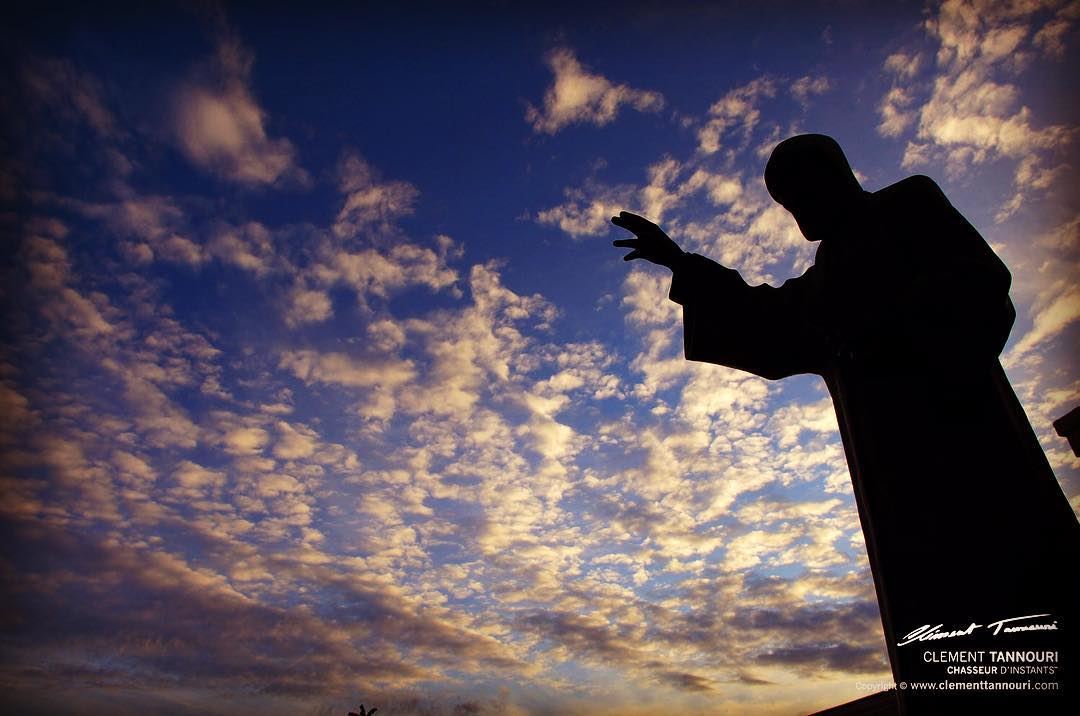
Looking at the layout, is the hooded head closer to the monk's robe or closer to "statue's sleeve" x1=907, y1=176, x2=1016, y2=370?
the monk's robe

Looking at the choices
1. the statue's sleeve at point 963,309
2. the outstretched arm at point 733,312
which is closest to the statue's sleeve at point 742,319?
the outstretched arm at point 733,312

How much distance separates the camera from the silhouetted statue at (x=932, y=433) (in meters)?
1.97

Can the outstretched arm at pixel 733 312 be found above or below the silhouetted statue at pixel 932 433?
above

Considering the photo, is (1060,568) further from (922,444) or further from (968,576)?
(922,444)

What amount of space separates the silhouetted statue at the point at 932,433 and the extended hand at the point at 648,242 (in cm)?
65

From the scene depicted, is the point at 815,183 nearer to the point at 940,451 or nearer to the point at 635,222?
the point at 635,222

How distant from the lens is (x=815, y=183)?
295cm

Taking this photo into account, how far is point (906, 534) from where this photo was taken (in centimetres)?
225

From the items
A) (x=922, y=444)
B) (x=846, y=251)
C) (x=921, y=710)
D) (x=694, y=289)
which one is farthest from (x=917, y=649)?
(x=694, y=289)

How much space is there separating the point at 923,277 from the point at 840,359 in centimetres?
58

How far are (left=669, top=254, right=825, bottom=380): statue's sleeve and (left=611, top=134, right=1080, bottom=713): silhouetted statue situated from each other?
0.26 meters

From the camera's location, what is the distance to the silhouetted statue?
197 cm

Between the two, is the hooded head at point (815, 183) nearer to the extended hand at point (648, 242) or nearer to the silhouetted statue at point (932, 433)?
the silhouetted statue at point (932, 433)

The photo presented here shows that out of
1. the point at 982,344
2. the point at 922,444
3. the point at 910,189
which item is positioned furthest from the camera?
the point at 910,189
